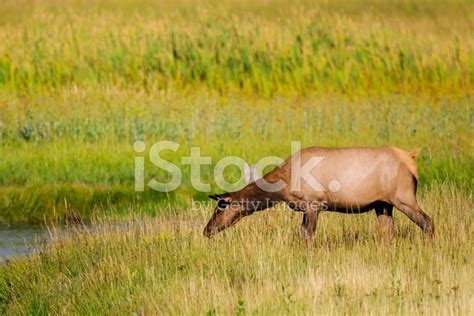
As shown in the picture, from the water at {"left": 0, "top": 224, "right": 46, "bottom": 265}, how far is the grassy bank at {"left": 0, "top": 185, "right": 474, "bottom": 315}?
140 cm

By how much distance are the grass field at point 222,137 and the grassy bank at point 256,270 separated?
0.12 feet

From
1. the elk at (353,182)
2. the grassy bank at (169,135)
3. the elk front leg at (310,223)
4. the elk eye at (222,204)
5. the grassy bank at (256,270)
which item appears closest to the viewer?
the grassy bank at (256,270)

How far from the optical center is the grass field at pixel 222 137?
12.3 meters

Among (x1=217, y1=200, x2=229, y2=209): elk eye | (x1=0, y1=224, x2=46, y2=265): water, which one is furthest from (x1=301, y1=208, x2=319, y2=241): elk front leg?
(x1=0, y1=224, x2=46, y2=265): water

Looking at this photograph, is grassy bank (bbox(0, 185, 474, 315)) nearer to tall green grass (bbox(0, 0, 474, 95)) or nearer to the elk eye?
the elk eye

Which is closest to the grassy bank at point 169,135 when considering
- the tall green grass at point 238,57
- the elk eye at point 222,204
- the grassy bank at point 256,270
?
the tall green grass at point 238,57

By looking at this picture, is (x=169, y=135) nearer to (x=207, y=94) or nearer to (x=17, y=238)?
(x=207, y=94)

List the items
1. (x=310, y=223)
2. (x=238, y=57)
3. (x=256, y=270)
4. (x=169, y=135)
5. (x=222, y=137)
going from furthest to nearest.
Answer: (x=238, y=57), (x=169, y=135), (x=222, y=137), (x=310, y=223), (x=256, y=270)

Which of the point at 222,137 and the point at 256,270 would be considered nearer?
the point at 256,270

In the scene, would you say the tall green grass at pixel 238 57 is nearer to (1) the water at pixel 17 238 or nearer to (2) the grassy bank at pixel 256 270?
(1) the water at pixel 17 238

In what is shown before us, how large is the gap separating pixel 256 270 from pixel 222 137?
1074cm

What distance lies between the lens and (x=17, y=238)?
17.9 m

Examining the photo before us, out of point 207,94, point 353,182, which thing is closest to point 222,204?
point 353,182

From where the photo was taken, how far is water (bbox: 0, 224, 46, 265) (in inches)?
648
